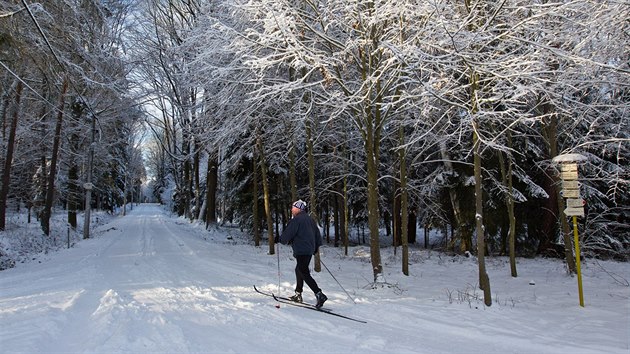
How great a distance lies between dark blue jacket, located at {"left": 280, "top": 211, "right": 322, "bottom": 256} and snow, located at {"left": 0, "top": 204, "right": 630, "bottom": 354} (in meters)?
1.00

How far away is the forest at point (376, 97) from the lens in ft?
24.0

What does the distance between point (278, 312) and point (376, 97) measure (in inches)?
181

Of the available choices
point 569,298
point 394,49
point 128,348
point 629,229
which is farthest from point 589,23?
point 629,229

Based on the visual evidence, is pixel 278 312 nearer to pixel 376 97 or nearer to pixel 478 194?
pixel 478 194

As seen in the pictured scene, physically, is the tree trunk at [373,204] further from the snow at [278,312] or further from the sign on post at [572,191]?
the sign on post at [572,191]

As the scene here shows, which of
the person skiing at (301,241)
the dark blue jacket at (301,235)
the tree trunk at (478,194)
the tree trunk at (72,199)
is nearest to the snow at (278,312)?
the tree trunk at (478,194)

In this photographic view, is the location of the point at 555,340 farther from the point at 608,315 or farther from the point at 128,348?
the point at 128,348

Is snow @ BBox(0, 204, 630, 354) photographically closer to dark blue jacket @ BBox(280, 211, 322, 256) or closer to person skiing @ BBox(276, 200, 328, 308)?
person skiing @ BBox(276, 200, 328, 308)

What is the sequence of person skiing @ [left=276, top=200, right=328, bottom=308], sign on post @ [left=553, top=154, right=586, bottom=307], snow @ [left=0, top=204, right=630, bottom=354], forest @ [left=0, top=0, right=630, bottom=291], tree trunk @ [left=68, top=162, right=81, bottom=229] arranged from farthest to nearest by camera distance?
1. tree trunk @ [left=68, top=162, right=81, bottom=229]
2. sign on post @ [left=553, top=154, right=586, bottom=307]
3. forest @ [left=0, top=0, right=630, bottom=291]
4. person skiing @ [left=276, top=200, right=328, bottom=308]
5. snow @ [left=0, top=204, right=630, bottom=354]

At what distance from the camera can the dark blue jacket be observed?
23.3ft

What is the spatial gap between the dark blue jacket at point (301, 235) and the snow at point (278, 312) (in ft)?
3.27

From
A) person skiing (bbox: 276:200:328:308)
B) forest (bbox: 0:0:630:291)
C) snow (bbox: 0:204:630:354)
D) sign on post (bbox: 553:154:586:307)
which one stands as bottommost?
snow (bbox: 0:204:630:354)

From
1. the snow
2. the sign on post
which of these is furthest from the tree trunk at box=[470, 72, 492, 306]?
the sign on post

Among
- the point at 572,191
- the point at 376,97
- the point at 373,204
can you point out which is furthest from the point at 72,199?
the point at 572,191
